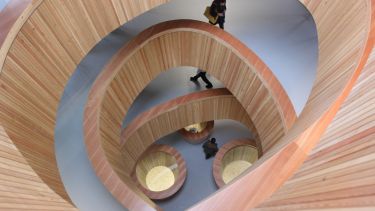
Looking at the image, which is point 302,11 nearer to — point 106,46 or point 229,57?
point 229,57

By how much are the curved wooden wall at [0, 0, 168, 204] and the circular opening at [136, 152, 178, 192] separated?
11.5ft

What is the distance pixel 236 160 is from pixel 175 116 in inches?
91.7

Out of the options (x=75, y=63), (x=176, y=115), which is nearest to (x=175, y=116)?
(x=176, y=115)

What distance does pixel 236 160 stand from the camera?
7.17 metres

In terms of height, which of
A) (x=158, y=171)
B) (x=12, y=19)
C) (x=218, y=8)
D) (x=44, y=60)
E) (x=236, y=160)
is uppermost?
(x=218, y=8)

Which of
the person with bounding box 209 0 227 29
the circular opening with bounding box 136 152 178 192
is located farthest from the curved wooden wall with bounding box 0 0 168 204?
the circular opening with bounding box 136 152 178 192

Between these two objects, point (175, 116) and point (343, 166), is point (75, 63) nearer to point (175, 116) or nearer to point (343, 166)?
point (175, 116)

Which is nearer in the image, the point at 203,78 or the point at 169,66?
the point at 169,66

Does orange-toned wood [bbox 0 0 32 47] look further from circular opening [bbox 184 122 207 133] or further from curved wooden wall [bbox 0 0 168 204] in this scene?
circular opening [bbox 184 122 207 133]

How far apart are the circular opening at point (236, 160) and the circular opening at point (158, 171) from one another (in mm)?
1161

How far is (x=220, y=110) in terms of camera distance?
235 inches

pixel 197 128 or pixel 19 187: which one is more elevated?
pixel 197 128

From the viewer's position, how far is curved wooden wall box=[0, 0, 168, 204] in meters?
2.66

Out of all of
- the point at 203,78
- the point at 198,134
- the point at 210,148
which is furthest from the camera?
the point at 198,134
